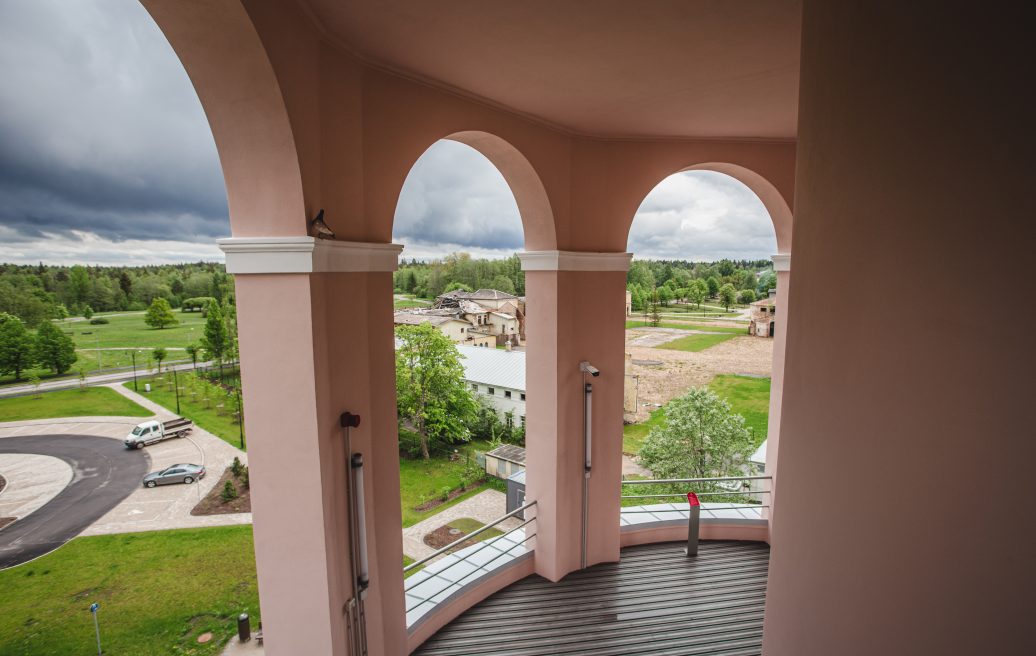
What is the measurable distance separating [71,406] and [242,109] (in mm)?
11254

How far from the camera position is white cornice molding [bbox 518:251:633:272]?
17.2 feet

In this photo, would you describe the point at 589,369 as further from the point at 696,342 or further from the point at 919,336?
the point at 696,342

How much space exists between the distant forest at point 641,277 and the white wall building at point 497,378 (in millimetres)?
2998

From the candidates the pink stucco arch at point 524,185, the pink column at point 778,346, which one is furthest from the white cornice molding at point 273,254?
the pink column at point 778,346

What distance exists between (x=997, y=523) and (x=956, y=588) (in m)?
0.18

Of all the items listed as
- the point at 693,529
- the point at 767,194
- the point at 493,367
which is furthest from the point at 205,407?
the point at 767,194

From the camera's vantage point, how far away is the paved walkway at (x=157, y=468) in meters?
11.0

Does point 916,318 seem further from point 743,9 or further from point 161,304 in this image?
point 161,304

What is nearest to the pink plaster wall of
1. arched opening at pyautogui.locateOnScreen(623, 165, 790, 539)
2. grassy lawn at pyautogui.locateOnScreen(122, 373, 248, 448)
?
arched opening at pyautogui.locateOnScreen(623, 165, 790, 539)

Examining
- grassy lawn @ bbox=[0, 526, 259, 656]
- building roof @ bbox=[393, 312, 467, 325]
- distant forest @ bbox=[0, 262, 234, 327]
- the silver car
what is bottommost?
grassy lawn @ bbox=[0, 526, 259, 656]

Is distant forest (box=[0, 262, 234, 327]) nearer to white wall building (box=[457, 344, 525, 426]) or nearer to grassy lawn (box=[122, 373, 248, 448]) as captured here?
grassy lawn (box=[122, 373, 248, 448])

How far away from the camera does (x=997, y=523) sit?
920 millimetres

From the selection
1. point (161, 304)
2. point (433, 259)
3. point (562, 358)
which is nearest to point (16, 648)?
point (161, 304)

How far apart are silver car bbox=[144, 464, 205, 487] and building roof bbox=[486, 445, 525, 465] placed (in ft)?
28.8
